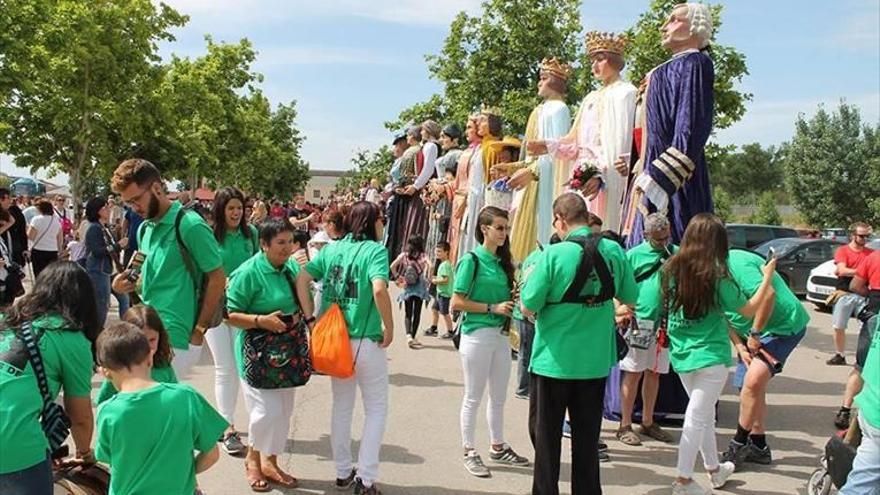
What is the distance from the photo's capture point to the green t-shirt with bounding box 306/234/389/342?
4934 mm

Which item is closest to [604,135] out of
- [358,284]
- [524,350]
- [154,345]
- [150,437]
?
[524,350]

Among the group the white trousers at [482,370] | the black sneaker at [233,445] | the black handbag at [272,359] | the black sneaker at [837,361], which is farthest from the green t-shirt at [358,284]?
the black sneaker at [837,361]

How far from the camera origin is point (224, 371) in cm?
587

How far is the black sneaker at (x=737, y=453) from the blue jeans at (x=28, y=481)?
4.43 meters

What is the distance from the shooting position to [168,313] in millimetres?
4473

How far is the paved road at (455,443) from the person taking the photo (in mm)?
5305

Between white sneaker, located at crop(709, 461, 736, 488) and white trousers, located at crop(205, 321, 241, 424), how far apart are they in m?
3.34

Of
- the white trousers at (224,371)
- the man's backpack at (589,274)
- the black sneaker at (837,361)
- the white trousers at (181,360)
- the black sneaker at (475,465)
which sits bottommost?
the black sneaker at (475,465)

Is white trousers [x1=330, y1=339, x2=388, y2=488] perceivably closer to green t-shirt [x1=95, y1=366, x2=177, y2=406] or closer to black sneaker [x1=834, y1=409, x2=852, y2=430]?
green t-shirt [x1=95, y1=366, x2=177, y2=406]

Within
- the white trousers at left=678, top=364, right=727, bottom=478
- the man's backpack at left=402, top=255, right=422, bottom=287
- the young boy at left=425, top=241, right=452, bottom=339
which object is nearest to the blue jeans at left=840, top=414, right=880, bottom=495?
the white trousers at left=678, top=364, right=727, bottom=478

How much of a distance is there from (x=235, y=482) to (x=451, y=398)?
2788mm

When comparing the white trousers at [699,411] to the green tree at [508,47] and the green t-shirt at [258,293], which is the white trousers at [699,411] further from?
the green tree at [508,47]

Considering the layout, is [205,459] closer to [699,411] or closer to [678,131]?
[699,411]

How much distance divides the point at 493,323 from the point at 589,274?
3.67ft
